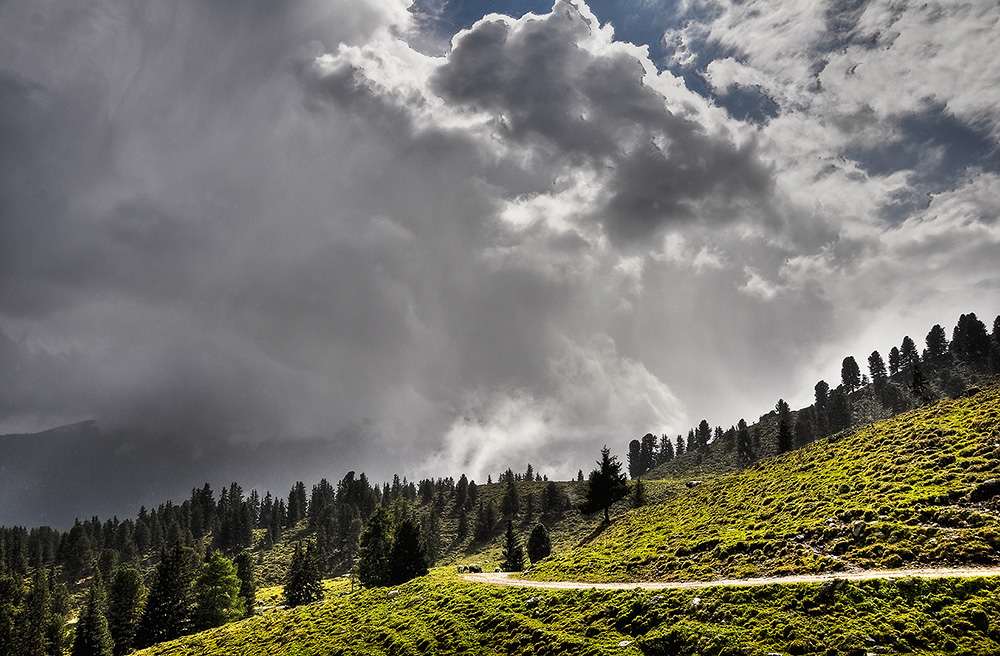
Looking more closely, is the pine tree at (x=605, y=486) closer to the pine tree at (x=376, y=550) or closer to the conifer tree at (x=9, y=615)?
the pine tree at (x=376, y=550)

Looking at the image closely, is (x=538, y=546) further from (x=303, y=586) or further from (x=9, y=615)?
(x=9, y=615)

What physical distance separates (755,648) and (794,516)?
24905 mm

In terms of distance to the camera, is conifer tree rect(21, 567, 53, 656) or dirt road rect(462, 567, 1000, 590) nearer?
dirt road rect(462, 567, 1000, 590)

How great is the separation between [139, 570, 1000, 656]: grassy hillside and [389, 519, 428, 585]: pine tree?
28.9 meters

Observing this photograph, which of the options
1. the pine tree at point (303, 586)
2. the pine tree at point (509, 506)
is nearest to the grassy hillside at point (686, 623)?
the pine tree at point (303, 586)

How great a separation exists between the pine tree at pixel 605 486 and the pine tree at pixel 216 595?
67827mm

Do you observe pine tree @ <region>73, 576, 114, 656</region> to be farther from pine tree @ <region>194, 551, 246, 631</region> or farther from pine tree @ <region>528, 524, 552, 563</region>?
pine tree @ <region>528, 524, 552, 563</region>

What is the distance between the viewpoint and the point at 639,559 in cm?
4875

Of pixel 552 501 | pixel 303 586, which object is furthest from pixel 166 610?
pixel 552 501

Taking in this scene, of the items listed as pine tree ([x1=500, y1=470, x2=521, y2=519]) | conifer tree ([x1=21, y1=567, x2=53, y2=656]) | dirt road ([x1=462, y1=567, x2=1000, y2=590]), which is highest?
dirt road ([x1=462, y1=567, x2=1000, y2=590])

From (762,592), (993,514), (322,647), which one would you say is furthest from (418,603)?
(993,514)

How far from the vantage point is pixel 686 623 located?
28.9 meters

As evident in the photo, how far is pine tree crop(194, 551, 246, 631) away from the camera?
299ft

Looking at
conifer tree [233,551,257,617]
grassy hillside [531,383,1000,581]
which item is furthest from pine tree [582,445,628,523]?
conifer tree [233,551,257,617]
